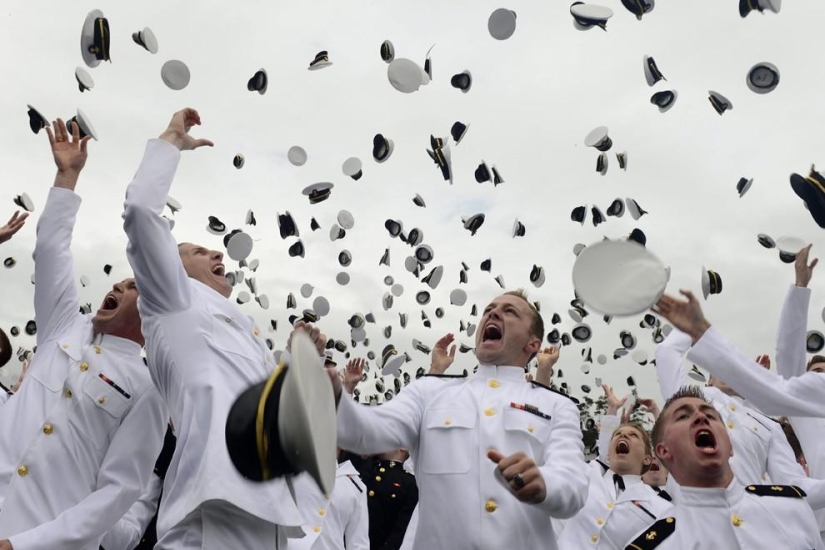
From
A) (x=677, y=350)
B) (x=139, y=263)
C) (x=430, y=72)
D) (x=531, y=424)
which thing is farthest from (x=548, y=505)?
(x=430, y=72)

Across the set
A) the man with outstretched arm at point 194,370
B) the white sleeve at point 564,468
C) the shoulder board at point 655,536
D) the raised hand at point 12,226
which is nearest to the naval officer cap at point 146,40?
the raised hand at point 12,226

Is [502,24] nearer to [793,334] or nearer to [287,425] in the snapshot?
[793,334]

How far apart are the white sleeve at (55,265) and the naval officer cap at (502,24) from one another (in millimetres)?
5725

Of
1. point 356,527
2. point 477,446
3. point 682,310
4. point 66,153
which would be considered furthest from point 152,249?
point 356,527

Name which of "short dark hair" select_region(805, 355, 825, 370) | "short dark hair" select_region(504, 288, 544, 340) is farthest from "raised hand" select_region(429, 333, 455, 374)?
"short dark hair" select_region(805, 355, 825, 370)

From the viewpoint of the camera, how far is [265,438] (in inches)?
111

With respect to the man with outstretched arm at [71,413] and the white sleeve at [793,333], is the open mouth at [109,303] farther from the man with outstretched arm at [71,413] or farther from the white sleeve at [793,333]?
the white sleeve at [793,333]

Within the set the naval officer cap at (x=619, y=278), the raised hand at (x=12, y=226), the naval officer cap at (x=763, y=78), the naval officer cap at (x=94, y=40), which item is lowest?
the naval officer cap at (x=619, y=278)

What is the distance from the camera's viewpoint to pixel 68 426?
13.8 ft

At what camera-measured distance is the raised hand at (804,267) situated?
541cm

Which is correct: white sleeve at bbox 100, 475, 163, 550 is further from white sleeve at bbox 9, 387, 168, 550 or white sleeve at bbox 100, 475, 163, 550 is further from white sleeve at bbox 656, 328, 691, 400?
white sleeve at bbox 656, 328, 691, 400

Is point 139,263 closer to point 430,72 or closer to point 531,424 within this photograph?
point 531,424

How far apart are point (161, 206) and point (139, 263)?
0.31 metres

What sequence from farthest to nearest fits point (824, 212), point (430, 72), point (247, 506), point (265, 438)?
1. point (430, 72)
2. point (824, 212)
3. point (247, 506)
4. point (265, 438)
